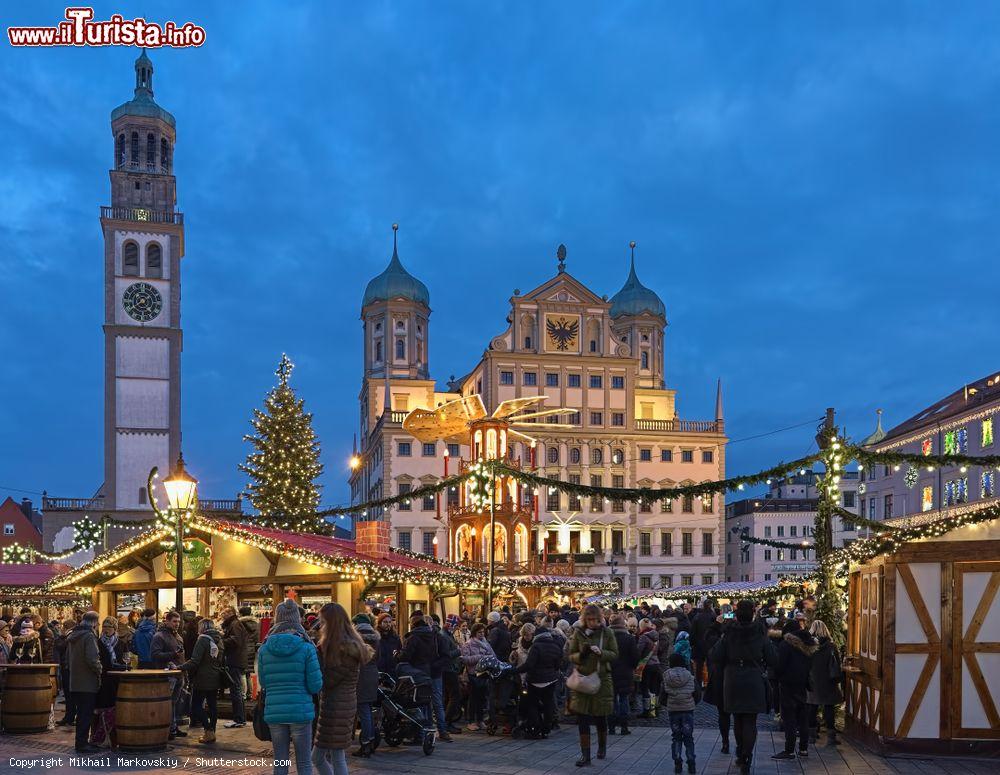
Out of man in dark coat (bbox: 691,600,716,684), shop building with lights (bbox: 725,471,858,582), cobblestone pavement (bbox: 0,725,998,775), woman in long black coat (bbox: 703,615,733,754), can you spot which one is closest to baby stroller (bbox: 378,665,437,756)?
cobblestone pavement (bbox: 0,725,998,775)

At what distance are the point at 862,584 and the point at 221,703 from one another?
9370mm

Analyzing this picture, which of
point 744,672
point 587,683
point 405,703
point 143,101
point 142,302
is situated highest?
point 143,101

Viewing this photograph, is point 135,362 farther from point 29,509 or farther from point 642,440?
point 29,509

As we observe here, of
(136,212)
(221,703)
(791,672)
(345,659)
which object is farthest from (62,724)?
(136,212)

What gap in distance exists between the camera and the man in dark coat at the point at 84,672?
12.7 metres

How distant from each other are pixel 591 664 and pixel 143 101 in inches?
2626

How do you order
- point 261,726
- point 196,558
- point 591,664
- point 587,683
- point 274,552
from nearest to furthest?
point 261,726 → point 587,683 → point 591,664 → point 274,552 → point 196,558

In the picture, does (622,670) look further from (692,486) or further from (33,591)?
(33,591)

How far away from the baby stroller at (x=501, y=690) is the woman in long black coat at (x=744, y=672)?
3.88m

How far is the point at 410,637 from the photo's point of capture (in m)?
13.9

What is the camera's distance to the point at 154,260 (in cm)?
6525

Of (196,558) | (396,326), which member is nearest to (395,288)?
(396,326)

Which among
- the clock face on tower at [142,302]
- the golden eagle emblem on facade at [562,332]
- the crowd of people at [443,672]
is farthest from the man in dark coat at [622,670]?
the clock face on tower at [142,302]

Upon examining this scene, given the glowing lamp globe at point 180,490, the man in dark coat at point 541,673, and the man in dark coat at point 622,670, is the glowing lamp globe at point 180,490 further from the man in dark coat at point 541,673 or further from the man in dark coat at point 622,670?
the man in dark coat at point 622,670
